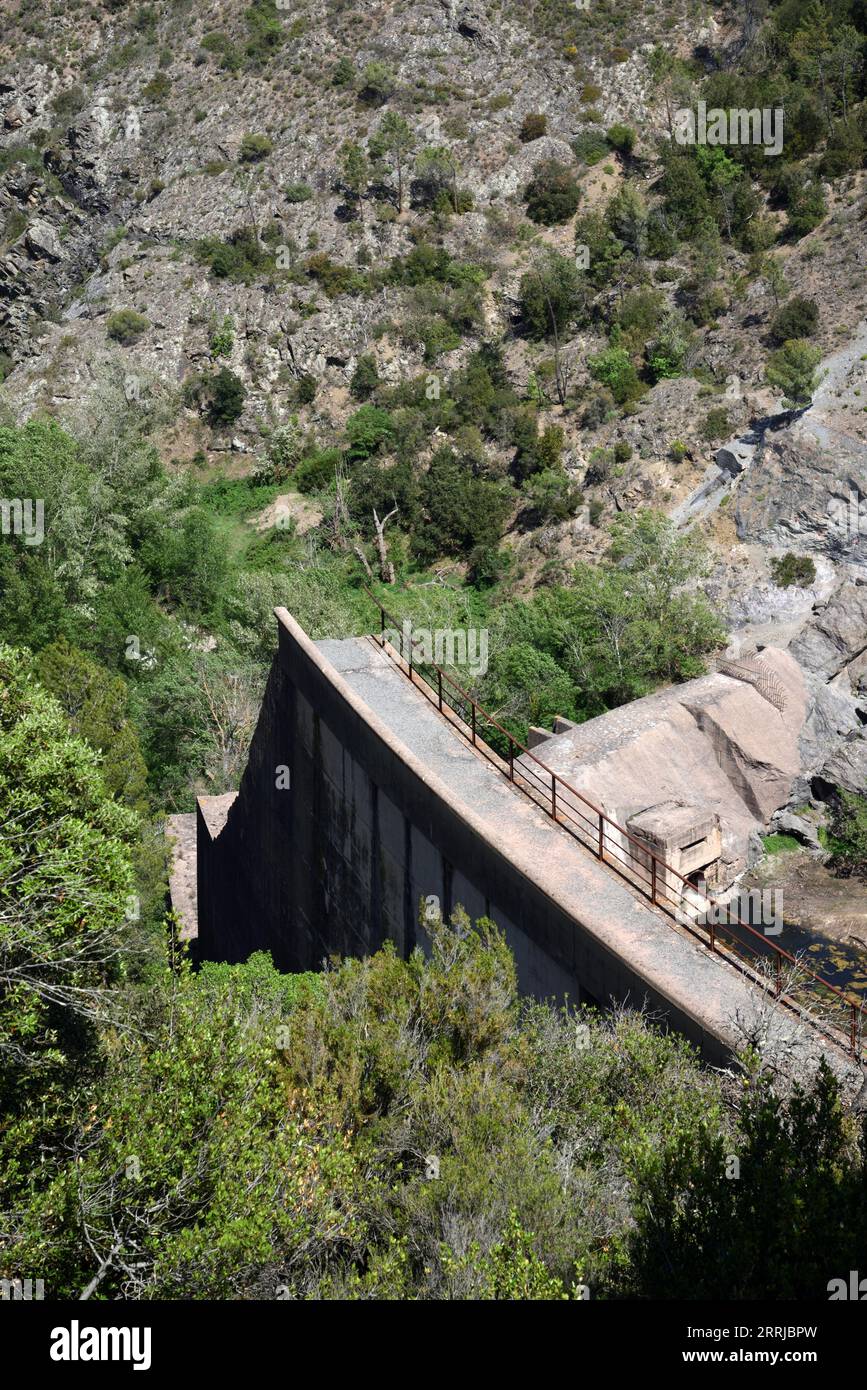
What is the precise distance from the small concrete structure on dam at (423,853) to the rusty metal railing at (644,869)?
0.19 metres

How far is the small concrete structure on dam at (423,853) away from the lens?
52.8 feet

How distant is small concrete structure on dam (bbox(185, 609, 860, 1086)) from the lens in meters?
16.1

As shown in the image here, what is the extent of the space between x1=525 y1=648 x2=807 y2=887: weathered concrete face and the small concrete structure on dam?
3.8 inches

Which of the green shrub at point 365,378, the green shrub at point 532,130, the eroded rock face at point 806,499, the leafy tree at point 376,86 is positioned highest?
the leafy tree at point 376,86

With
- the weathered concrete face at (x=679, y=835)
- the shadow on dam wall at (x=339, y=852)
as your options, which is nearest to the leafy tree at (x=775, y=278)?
the shadow on dam wall at (x=339, y=852)

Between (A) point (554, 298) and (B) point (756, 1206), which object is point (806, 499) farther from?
(B) point (756, 1206)

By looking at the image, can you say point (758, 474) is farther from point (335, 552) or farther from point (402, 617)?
point (335, 552)

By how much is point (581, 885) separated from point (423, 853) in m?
4.01

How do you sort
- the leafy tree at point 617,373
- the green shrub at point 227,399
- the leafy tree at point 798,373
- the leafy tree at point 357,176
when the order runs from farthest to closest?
1. the leafy tree at point 357,176
2. the green shrub at point 227,399
3. the leafy tree at point 617,373
4. the leafy tree at point 798,373

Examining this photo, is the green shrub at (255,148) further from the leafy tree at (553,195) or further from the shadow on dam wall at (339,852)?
the shadow on dam wall at (339,852)

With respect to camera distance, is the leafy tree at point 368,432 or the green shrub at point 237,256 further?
the green shrub at point 237,256

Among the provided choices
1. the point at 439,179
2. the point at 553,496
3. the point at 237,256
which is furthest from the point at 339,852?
the point at 439,179

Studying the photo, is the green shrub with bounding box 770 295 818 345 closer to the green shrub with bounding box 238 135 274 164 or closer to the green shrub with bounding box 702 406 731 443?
the green shrub with bounding box 702 406 731 443

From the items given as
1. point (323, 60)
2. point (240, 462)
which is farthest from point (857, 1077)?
point (323, 60)
